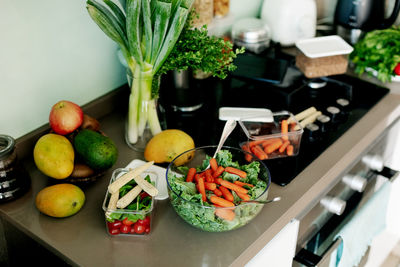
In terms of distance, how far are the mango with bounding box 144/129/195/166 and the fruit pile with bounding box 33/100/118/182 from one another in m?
0.10

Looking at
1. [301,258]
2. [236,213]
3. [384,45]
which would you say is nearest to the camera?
[236,213]

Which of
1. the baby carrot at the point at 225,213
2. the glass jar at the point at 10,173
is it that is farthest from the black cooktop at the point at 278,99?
the glass jar at the point at 10,173

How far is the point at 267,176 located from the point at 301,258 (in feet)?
0.95

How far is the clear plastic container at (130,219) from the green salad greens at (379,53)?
943 mm

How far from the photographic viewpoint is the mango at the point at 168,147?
109 centimetres

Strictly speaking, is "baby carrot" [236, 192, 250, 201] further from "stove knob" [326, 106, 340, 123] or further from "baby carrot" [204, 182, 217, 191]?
"stove knob" [326, 106, 340, 123]

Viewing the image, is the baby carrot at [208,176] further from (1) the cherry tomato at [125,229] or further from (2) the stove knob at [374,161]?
(2) the stove knob at [374,161]

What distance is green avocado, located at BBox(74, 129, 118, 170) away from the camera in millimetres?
1012

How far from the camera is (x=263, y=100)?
54.3 inches

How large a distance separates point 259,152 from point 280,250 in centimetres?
25

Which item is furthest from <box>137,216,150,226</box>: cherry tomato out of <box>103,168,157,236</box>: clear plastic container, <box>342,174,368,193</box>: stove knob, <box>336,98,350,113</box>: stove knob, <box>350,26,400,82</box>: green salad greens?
<box>350,26,400,82</box>: green salad greens

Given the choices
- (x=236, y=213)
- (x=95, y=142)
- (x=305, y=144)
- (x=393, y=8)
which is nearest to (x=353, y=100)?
(x=305, y=144)

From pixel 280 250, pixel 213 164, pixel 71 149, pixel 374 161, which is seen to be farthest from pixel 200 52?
pixel 374 161

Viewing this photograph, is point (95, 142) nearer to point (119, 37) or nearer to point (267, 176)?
point (119, 37)
